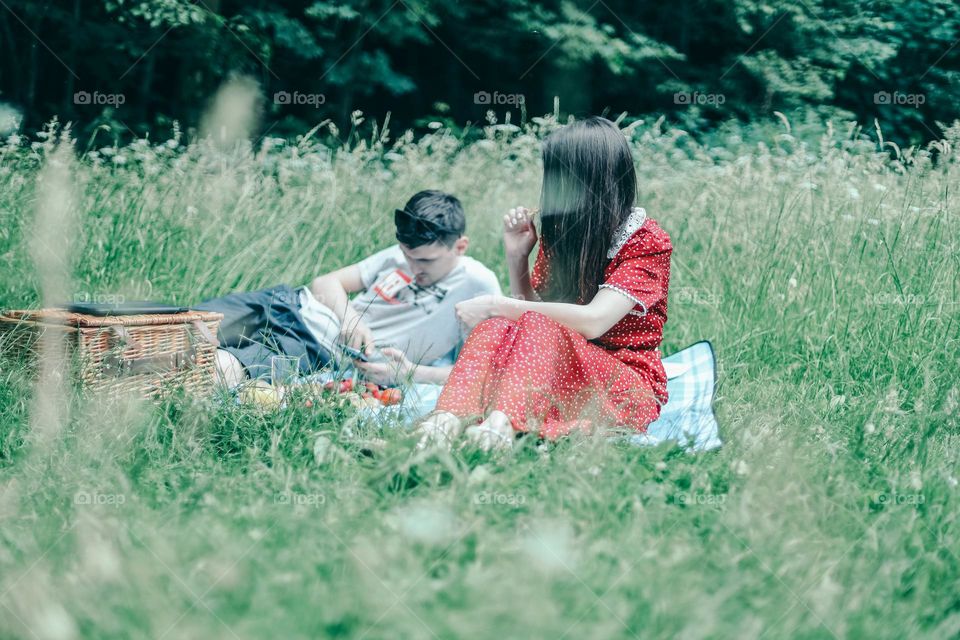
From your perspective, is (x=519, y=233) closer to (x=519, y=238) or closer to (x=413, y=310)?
(x=519, y=238)

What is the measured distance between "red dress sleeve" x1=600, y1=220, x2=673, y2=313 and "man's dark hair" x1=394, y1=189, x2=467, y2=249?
81 centimetres

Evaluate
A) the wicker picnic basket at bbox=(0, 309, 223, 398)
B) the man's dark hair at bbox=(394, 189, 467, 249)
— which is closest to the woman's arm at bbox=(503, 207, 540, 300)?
the man's dark hair at bbox=(394, 189, 467, 249)

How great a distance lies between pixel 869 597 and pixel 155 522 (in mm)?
1404

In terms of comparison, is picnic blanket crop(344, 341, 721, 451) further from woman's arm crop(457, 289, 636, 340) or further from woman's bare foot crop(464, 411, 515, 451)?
woman's arm crop(457, 289, 636, 340)

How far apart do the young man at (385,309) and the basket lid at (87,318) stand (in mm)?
355

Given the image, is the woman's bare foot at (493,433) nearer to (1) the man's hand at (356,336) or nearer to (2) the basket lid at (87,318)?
(1) the man's hand at (356,336)

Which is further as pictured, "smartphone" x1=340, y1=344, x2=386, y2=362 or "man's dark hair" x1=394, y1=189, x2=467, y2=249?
"man's dark hair" x1=394, y1=189, x2=467, y2=249

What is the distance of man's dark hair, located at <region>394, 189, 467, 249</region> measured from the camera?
3451 mm

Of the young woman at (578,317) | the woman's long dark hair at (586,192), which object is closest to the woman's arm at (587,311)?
the young woman at (578,317)

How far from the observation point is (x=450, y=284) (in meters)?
3.63

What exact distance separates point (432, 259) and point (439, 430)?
51.4 inches

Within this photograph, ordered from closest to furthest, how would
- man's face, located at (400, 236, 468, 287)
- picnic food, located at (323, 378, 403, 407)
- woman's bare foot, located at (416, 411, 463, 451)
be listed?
woman's bare foot, located at (416, 411, 463, 451) < picnic food, located at (323, 378, 403, 407) < man's face, located at (400, 236, 468, 287)

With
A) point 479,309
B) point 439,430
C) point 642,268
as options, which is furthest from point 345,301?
point 439,430

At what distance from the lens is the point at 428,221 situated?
3445mm
